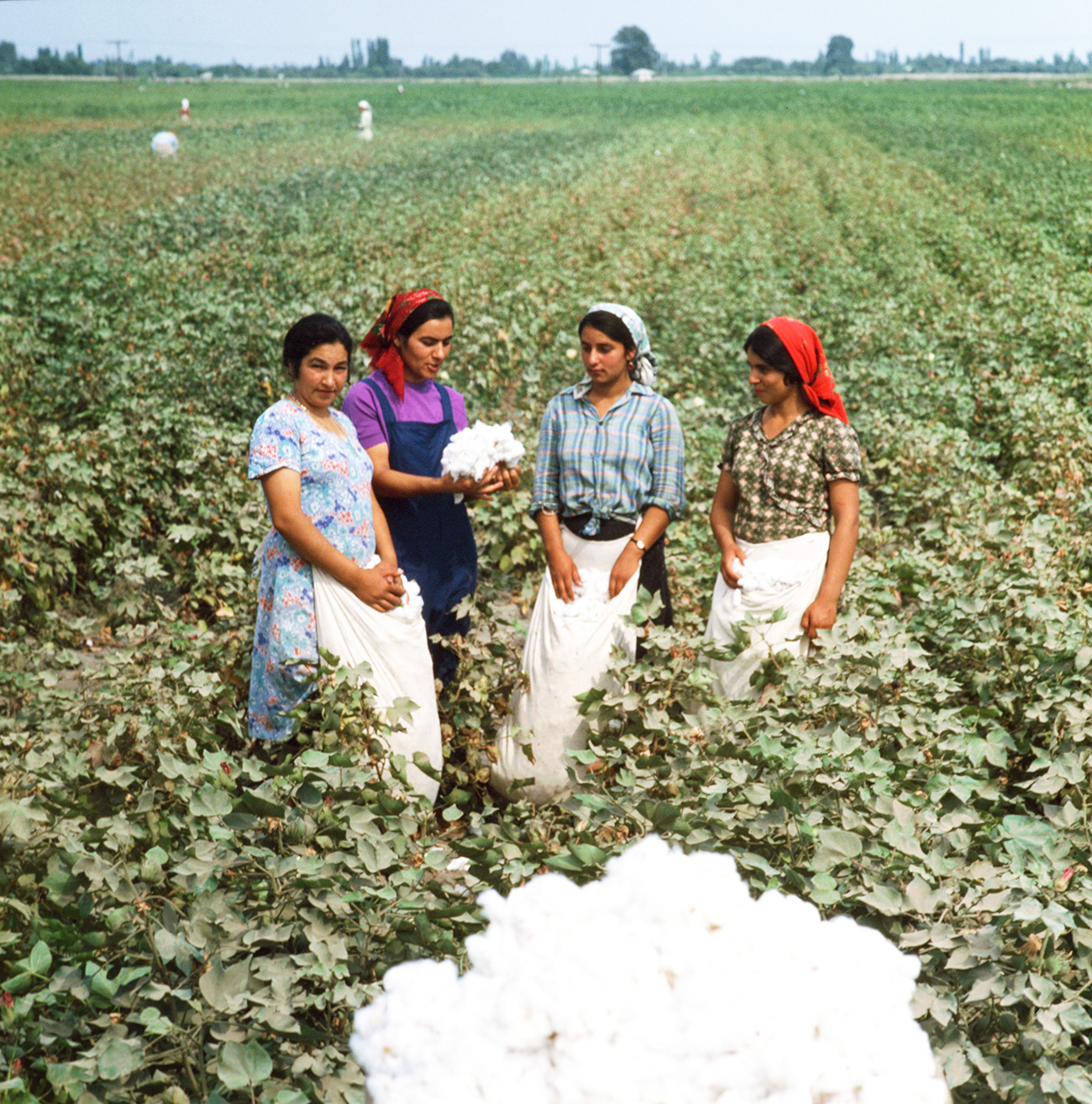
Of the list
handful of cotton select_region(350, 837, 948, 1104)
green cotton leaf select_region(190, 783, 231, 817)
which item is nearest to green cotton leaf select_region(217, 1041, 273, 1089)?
handful of cotton select_region(350, 837, 948, 1104)

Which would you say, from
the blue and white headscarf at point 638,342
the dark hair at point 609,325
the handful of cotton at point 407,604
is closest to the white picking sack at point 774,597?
the blue and white headscarf at point 638,342

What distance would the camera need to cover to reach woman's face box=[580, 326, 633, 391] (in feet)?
9.14

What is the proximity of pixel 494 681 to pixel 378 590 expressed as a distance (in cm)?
69

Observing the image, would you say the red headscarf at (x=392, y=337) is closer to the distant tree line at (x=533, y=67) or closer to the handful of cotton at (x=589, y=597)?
the handful of cotton at (x=589, y=597)

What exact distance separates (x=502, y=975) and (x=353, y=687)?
57.9 inches

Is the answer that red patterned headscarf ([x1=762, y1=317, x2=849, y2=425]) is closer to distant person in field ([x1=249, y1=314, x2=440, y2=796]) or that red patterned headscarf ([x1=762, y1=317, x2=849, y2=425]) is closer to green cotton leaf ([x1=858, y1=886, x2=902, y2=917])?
distant person in field ([x1=249, y1=314, x2=440, y2=796])

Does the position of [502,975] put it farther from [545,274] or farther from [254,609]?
[545,274]

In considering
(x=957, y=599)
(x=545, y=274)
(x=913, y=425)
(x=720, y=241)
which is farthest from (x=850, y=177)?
(x=957, y=599)

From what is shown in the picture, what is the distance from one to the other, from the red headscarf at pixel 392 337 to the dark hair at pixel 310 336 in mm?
276

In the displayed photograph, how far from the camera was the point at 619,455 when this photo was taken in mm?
2881

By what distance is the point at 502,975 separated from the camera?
1.03 meters

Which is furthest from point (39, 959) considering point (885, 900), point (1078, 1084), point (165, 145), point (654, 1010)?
point (165, 145)

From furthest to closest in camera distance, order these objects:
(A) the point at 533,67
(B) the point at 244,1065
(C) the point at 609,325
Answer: (A) the point at 533,67 < (C) the point at 609,325 < (B) the point at 244,1065

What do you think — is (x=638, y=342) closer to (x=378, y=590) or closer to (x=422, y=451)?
(x=422, y=451)
